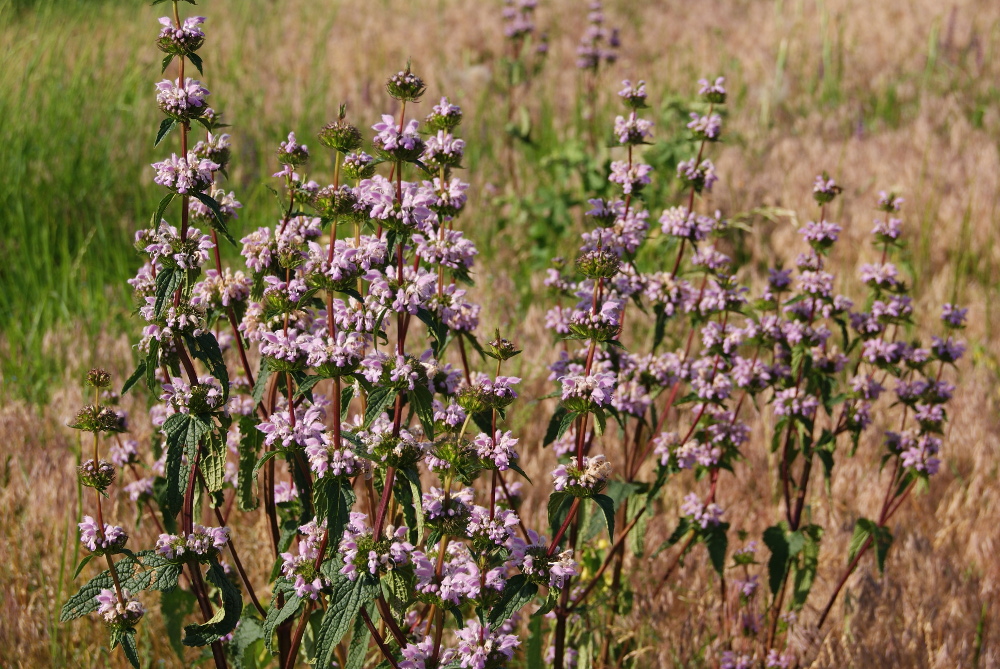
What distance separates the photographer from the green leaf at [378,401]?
1876mm

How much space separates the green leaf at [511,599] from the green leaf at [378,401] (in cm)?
53

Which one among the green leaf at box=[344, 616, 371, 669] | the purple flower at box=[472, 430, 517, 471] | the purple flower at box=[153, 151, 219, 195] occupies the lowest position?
the green leaf at box=[344, 616, 371, 669]

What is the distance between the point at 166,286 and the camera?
6.59 feet

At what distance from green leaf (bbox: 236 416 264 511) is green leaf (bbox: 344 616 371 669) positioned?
56 cm

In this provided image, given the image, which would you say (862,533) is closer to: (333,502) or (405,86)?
(333,502)

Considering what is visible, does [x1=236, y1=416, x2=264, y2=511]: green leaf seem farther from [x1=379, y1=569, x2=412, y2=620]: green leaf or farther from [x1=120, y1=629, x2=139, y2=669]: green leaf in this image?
[x1=379, y1=569, x2=412, y2=620]: green leaf

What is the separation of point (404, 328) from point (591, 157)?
482 centimetres

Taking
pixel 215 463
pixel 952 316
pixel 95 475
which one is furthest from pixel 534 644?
pixel 952 316

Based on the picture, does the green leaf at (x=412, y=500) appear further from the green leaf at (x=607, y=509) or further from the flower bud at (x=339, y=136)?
the flower bud at (x=339, y=136)

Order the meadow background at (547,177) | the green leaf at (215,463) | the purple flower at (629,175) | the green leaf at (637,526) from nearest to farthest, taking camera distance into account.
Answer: the green leaf at (215,463)
the purple flower at (629,175)
the green leaf at (637,526)
the meadow background at (547,177)

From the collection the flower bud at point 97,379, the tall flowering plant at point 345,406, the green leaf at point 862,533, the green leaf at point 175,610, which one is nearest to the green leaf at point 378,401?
the tall flowering plant at point 345,406

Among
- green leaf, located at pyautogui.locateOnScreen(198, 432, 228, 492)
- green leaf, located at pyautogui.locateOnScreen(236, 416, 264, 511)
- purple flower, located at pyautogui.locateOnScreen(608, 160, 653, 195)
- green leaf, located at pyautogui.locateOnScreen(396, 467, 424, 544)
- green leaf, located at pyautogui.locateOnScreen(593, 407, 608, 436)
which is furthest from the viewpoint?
purple flower, located at pyautogui.locateOnScreen(608, 160, 653, 195)

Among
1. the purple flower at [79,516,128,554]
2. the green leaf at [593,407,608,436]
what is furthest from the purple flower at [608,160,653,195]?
the purple flower at [79,516,128,554]

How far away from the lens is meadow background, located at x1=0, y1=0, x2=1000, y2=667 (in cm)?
348
